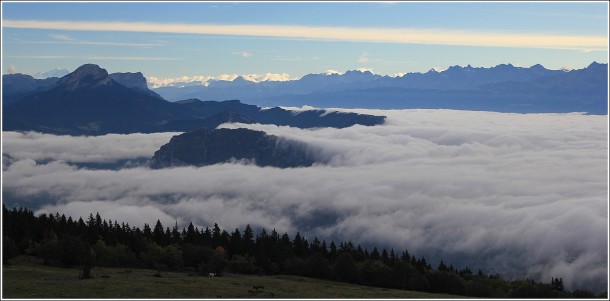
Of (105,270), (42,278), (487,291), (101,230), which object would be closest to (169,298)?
(42,278)

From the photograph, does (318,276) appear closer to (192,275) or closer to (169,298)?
(192,275)

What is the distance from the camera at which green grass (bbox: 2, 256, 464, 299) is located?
98913mm

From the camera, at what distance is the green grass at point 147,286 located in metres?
98.9

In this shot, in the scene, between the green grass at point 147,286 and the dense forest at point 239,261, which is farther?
the dense forest at point 239,261

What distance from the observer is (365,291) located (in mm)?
121062

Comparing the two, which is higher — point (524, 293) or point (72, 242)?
point (72, 242)

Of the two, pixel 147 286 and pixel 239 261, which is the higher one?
pixel 147 286

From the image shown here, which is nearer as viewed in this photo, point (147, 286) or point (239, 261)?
point (147, 286)

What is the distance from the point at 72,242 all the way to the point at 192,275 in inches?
850

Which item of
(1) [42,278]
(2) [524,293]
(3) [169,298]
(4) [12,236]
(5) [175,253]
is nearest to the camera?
(3) [169,298]

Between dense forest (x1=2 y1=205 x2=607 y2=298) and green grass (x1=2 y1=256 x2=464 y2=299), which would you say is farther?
dense forest (x1=2 y1=205 x2=607 y2=298)

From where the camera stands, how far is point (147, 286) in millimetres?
106062

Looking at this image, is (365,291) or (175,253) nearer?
(365,291)

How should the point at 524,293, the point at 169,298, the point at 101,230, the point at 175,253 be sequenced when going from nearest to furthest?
1. the point at 169,298
2. the point at 524,293
3. the point at 175,253
4. the point at 101,230
